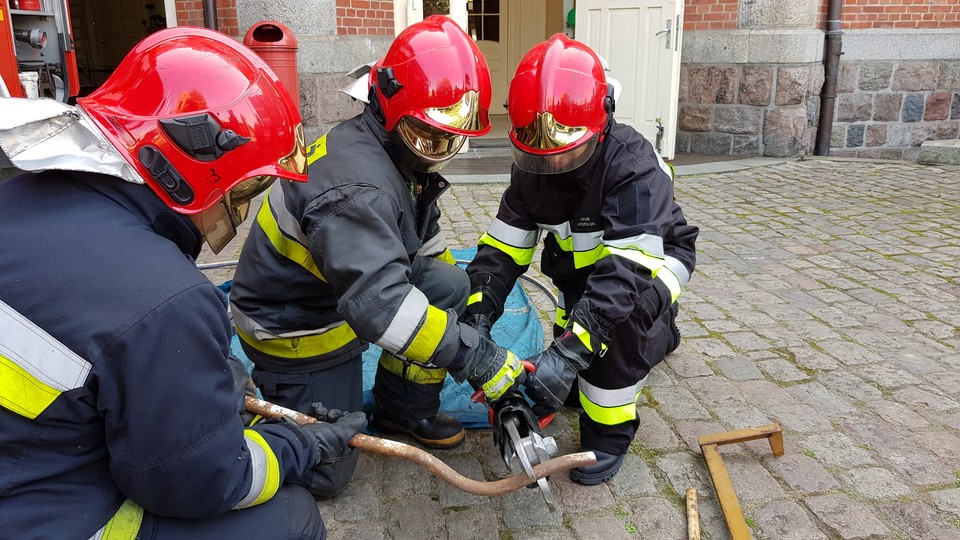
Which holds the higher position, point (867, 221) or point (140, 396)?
point (140, 396)

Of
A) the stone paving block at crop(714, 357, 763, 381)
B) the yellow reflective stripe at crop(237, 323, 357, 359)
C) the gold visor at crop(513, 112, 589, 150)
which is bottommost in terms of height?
the stone paving block at crop(714, 357, 763, 381)

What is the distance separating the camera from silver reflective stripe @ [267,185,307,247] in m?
2.46

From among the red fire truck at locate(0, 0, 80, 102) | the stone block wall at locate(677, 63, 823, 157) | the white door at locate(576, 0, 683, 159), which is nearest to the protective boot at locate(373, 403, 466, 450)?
the red fire truck at locate(0, 0, 80, 102)

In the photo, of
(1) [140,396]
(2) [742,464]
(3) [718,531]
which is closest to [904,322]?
(2) [742,464]

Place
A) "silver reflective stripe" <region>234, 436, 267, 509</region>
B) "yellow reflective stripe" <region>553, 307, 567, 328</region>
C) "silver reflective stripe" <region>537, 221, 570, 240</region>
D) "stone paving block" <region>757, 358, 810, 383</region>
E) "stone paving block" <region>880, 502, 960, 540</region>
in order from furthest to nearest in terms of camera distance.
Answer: "stone paving block" <region>757, 358, 810, 383</region>
"yellow reflective stripe" <region>553, 307, 567, 328</region>
"silver reflective stripe" <region>537, 221, 570, 240</region>
"stone paving block" <region>880, 502, 960, 540</region>
"silver reflective stripe" <region>234, 436, 267, 509</region>

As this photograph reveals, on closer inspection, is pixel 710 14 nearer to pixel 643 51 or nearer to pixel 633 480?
pixel 643 51

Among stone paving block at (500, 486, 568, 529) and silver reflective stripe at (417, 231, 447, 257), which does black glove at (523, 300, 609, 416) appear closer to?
stone paving block at (500, 486, 568, 529)

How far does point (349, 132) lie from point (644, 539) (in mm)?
1692

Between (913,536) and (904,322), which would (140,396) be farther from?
(904,322)

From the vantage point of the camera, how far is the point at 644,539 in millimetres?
2510

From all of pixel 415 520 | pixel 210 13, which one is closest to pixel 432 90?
pixel 415 520

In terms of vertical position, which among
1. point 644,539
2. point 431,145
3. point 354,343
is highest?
point 431,145

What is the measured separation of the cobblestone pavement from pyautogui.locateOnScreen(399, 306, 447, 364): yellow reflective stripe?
652 millimetres

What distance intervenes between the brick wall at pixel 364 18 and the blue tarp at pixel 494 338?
14.6ft
